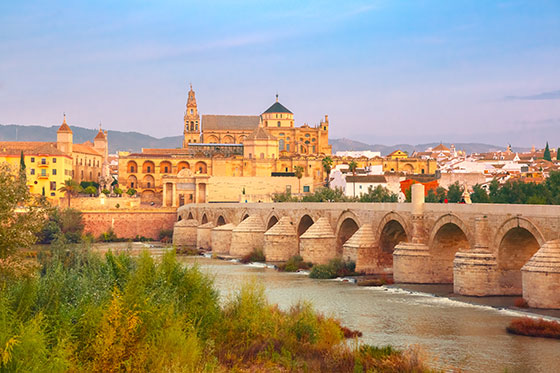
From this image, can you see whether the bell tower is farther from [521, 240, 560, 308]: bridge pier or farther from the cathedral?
[521, 240, 560, 308]: bridge pier

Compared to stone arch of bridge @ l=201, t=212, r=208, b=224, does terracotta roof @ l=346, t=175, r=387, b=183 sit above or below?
above

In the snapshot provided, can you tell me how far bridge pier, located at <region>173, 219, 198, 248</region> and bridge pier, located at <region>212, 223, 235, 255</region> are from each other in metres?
10.3

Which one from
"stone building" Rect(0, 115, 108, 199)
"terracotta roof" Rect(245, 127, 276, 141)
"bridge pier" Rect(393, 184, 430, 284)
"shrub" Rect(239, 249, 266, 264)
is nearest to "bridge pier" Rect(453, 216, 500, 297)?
"bridge pier" Rect(393, 184, 430, 284)

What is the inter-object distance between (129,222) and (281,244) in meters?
31.8

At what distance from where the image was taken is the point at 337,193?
65.5 meters

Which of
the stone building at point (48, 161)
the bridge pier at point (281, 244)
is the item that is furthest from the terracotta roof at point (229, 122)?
the bridge pier at point (281, 244)

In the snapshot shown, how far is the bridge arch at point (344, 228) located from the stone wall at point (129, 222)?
35371 millimetres

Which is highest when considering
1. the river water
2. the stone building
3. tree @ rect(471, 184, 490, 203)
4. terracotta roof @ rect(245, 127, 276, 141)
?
terracotta roof @ rect(245, 127, 276, 141)

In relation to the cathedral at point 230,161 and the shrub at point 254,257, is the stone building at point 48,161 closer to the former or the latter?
the cathedral at point 230,161

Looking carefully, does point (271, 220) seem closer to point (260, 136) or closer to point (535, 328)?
point (535, 328)

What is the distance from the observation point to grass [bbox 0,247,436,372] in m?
14.3

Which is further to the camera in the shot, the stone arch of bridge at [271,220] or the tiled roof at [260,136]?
the tiled roof at [260,136]

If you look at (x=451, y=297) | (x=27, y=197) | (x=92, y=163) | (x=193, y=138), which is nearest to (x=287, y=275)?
(x=451, y=297)

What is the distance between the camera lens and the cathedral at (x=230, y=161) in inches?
3287
